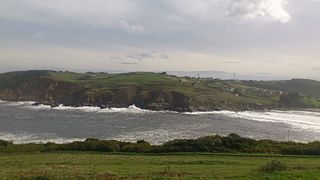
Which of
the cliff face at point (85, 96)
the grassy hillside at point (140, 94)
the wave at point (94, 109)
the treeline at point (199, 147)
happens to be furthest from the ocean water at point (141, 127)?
the grassy hillside at point (140, 94)

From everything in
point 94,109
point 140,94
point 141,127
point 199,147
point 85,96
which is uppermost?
point 140,94

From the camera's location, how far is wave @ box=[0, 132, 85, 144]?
63406 mm

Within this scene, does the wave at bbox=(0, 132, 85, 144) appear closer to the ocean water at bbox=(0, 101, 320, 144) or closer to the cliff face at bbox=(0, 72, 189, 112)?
the ocean water at bbox=(0, 101, 320, 144)

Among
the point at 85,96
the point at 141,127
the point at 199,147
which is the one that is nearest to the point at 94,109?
the point at 85,96

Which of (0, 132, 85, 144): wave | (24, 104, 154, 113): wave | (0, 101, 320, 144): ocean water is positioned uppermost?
(0, 132, 85, 144): wave

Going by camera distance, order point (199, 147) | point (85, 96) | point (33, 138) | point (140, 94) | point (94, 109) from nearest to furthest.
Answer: point (199, 147)
point (33, 138)
point (94, 109)
point (140, 94)
point (85, 96)

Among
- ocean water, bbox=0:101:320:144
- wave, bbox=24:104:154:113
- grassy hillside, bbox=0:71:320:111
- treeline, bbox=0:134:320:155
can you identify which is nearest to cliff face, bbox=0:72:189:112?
grassy hillside, bbox=0:71:320:111

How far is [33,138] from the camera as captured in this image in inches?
2621

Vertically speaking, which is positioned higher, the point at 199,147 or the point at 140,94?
the point at 140,94

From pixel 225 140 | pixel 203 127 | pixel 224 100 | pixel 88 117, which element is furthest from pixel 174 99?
pixel 225 140

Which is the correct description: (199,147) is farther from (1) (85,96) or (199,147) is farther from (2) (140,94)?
(1) (85,96)

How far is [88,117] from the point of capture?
100 meters

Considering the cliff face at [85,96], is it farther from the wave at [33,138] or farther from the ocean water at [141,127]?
the wave at [33,138]

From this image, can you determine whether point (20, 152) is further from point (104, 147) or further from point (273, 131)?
point (273, 131)
